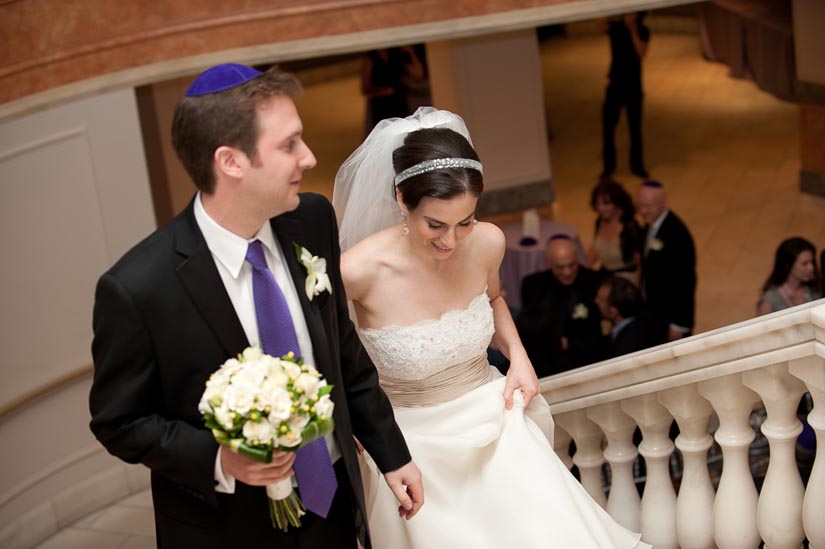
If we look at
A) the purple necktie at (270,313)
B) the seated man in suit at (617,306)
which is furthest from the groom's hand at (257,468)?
the seated man in suit at (617,306)


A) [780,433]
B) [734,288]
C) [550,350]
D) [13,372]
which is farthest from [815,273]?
[13,372]

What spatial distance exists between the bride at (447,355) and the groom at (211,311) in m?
0.68

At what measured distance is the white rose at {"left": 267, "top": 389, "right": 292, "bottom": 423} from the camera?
252 cm

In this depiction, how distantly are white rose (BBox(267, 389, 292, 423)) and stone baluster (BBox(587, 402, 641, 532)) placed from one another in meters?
1.67

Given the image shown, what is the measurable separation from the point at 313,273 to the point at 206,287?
0.94 feet

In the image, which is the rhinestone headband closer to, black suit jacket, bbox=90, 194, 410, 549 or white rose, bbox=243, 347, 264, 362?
black suit jacket, bbox=90, 194, 410, 549

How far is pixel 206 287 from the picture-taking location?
8.96 ft

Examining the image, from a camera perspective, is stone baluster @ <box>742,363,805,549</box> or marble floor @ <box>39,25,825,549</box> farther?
marble floor @ <box>39,25,825,549</box>

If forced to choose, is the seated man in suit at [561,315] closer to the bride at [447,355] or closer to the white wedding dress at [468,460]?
the bride at [447,355]

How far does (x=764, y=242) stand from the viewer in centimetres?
1159

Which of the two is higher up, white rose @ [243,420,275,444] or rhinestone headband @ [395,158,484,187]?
rhinestone headband @ [395,158,484,187]

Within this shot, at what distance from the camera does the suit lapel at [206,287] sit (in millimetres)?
2719

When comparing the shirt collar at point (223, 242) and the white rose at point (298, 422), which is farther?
the shirt collar at point (223, 242)

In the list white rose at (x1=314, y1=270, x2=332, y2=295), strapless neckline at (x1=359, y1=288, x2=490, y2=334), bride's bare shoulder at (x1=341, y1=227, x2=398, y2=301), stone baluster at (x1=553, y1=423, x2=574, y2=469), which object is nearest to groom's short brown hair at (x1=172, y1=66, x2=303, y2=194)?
white rose at (x1=314, y1=270, x2=332, y2=295)
